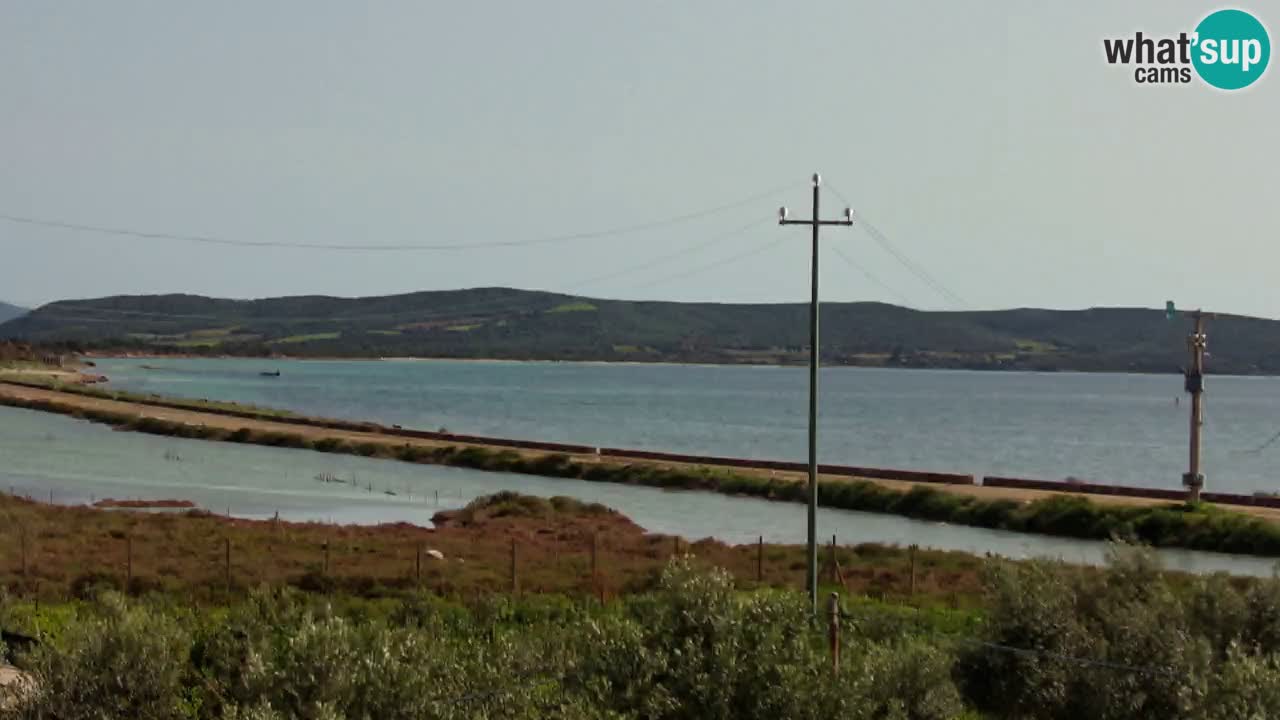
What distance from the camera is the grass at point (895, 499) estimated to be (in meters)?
63.3

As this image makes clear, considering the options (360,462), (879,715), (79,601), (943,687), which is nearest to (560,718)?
(879,715)

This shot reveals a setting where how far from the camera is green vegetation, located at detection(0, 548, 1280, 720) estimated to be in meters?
18.2

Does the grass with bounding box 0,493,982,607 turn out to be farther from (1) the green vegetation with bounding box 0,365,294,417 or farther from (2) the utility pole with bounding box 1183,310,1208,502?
(1) the green vegetation with bounding box 0,365,294,417

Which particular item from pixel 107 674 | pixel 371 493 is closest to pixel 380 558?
pixel 107 674

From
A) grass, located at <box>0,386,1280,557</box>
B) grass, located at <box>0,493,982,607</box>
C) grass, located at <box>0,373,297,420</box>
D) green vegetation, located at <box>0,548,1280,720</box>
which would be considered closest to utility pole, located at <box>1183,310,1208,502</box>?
grass, located at <box>0,386,1280,557</box>

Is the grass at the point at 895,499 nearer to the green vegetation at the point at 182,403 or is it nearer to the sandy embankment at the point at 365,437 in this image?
the sandy embankment at the point at 365,437

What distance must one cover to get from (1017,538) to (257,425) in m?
87.1

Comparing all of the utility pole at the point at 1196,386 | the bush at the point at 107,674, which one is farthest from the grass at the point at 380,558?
the utility pole at the point at 1196,386

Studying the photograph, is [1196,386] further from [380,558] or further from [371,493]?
[371,493]

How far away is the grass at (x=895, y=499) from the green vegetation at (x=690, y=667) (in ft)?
37.7

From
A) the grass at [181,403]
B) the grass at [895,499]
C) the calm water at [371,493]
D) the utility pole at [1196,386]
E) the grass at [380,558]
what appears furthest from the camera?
the grass at [181,403]

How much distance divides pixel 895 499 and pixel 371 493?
3009 cm

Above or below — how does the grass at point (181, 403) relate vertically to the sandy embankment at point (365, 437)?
above

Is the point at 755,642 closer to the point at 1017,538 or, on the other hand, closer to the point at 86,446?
the point at 1017,538
